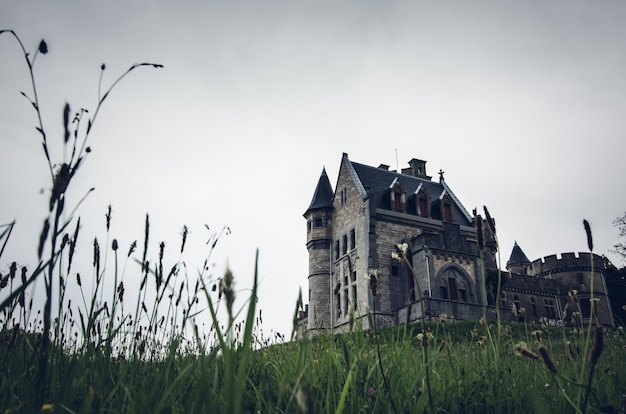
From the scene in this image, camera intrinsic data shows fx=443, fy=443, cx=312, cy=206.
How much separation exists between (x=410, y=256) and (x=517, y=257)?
99.2ft

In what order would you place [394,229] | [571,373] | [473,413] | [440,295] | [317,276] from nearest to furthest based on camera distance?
[473,413] < [571,373] < [440,295] < [394,229] < [317,276]

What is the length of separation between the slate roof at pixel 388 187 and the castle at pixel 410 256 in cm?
9

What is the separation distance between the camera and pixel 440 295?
26.2 metres

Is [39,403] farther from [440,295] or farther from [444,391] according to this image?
[440,295]

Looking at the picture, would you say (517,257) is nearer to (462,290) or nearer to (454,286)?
(462,290)

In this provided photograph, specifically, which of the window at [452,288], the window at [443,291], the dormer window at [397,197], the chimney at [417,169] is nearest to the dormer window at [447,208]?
the dormer window at [397,197]

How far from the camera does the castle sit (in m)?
26.4

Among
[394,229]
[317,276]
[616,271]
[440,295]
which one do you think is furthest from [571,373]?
[616,271]

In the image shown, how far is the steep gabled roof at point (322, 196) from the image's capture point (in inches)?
1377

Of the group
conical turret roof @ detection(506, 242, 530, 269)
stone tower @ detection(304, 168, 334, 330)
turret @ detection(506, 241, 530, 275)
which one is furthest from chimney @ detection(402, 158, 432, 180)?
conical turret roof @ detection(506, 242, 530, 269)

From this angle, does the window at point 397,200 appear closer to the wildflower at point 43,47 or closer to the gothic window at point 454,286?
the gothic window at point 454,286

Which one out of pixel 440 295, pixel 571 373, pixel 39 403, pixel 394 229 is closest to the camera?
pixel 39 403

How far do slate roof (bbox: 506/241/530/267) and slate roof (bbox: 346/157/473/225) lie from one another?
18.5 m

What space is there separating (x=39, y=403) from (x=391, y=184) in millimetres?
32186
